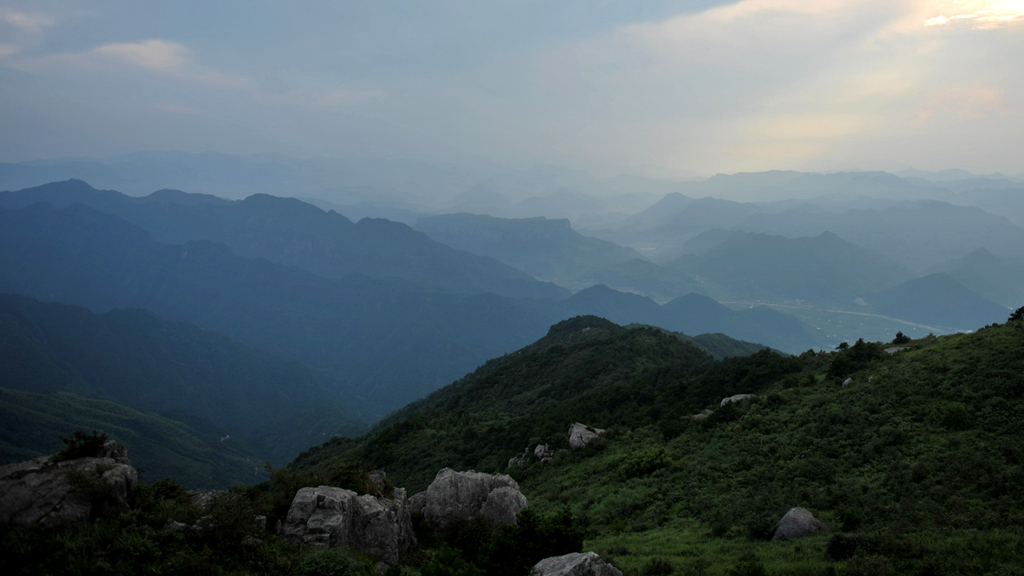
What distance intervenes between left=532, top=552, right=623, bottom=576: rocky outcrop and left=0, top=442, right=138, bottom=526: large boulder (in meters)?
11.4

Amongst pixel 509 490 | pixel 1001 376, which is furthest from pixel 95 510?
pixel 1001 376

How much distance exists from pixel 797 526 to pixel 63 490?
20779mm

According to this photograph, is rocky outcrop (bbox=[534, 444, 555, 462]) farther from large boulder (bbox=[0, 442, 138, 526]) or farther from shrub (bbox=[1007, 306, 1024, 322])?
shrub (bbox=[1007, 306, 1024, 322])

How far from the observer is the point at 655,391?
41500mm

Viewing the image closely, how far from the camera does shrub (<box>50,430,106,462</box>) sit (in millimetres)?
13242

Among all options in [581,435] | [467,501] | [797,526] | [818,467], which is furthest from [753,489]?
[581,435]

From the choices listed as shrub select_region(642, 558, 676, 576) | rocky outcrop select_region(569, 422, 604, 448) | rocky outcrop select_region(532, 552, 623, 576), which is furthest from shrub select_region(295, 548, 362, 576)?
rocky outcrop select_region(569, 422, 604, 448)

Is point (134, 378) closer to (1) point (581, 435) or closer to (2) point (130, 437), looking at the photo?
(2) point (130, 437)

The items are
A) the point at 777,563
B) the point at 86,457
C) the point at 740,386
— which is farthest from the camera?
the point at 740,386

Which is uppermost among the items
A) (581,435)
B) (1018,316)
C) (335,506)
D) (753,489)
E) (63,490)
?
(1018,316)

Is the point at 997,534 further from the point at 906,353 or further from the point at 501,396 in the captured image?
the point at 501,396

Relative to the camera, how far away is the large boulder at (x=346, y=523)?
1421 cm

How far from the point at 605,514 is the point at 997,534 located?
42.6 ft

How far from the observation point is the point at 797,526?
14.4 metres
